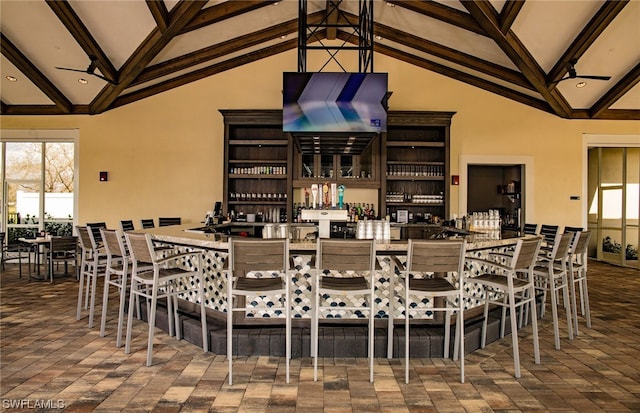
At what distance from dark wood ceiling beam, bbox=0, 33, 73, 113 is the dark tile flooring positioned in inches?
175

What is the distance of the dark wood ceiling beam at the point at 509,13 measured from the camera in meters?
5.13

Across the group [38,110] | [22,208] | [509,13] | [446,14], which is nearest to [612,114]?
[509,13]

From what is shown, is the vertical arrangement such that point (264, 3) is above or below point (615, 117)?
above

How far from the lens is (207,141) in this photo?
26.8ft

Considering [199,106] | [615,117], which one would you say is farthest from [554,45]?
[199,106]

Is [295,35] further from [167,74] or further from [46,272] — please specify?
[46,272]

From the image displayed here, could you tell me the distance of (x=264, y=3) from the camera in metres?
6.28

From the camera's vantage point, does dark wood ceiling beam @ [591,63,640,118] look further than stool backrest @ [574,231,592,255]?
Yes

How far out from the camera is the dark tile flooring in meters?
2.69

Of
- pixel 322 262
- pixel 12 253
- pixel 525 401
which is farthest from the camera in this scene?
pixel 12 253

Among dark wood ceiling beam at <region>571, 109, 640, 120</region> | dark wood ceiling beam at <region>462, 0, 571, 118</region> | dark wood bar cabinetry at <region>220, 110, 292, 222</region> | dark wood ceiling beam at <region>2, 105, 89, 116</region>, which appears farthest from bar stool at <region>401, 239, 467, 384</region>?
dark wood ceiling beam at <region>2, 105, 89, 116</region>

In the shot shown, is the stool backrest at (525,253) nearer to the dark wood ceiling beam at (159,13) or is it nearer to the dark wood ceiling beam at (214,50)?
the dark wood ceiling beam at (159,13)

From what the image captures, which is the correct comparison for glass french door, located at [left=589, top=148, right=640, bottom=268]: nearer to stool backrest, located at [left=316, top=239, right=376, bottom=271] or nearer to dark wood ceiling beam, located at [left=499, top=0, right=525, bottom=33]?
dark wood ceiling beam, located at [left=499, top=0, right=525, bottom=33]

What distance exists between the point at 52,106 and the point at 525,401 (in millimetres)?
9042
